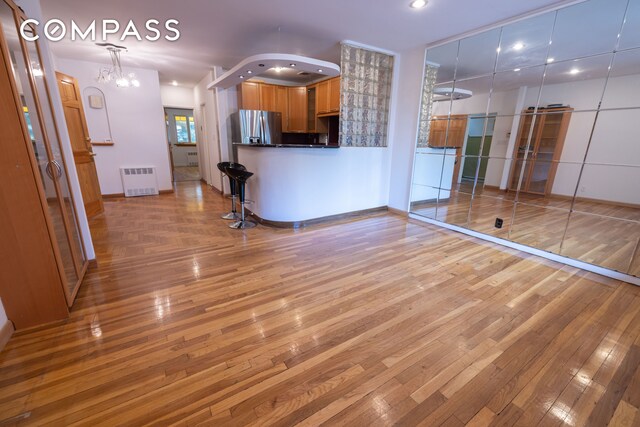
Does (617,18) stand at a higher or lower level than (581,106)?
higher

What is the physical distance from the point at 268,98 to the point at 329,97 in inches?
59.6

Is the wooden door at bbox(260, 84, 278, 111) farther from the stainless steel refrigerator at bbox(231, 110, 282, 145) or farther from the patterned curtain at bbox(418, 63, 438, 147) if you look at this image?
the patterned curtain at bbox(418, 63, 438, 147)

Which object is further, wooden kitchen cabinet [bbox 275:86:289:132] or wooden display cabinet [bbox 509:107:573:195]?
wooden kitchen cabinet [bbox 275:86:289:132]

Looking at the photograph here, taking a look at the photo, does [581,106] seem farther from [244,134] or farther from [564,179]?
[244,134]

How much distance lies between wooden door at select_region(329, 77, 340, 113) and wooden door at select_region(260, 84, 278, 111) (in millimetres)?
1462

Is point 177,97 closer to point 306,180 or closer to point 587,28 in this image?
Result: point 306,180

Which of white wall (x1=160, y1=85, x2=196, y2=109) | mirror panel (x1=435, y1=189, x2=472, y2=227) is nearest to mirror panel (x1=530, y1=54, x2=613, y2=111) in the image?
mirror panel (x1=435, y1=189, x2=472, y2=227)

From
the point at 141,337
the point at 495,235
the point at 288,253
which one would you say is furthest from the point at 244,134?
the point at 495,235

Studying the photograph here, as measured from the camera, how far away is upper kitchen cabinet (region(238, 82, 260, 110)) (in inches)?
223

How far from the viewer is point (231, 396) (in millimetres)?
1359

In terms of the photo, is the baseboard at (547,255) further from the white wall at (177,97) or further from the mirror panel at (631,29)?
the white wall at (177,97)

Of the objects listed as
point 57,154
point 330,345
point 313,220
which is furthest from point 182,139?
point 330,345

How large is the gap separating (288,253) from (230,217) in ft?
5.67

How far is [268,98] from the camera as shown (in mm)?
5945
